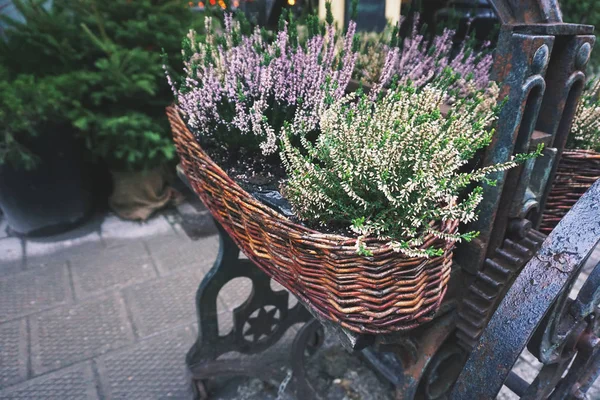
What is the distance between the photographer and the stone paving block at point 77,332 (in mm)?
2340

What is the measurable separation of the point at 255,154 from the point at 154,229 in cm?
257

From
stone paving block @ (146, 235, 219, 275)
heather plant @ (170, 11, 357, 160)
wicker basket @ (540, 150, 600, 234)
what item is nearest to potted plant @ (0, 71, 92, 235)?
stone paving block @ (146, 235, 219, 275)

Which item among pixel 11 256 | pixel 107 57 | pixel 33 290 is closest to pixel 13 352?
pixel 33 290

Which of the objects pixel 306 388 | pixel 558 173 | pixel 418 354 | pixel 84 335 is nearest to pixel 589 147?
pixel 558 173

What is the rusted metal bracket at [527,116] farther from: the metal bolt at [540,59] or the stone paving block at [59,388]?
the stone paving block at [59,388]

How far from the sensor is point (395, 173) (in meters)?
0.95

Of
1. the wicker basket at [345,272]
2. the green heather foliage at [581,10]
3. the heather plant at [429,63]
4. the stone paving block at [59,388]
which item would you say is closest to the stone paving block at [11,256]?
the stone paving block at [59,388]

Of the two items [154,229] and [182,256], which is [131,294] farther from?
[154,229]

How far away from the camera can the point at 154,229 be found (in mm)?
3664

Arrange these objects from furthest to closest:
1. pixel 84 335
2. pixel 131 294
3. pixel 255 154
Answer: pixel 131 294, pixel 84 335, pixel 255 154

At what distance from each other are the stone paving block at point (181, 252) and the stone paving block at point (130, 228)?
12 centimetres

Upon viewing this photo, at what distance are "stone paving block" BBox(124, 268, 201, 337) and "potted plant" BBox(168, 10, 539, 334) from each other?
156cm

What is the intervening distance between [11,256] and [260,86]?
292cm

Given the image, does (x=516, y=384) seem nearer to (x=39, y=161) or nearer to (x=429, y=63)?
(x=429, y=63)
